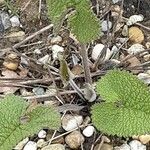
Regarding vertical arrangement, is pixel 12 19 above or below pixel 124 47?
above

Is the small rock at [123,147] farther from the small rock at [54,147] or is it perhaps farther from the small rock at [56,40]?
the small rock at [56,40]

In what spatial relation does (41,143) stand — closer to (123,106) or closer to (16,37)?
(123,106)

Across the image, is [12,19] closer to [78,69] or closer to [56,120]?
[78,69]

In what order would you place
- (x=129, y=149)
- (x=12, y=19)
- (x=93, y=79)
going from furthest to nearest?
(x=12, y=19)
(x=93, y=79)
(x=129, y=149)

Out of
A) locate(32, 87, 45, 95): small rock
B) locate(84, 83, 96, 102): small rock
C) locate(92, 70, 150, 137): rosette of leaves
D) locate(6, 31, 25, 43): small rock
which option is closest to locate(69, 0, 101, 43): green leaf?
locate(92, 70, 150, 137): rosette of leaves

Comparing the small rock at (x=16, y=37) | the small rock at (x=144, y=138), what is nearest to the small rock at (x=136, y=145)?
the small rock at (x=144, y=138)

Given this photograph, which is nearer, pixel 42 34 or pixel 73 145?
pixel 73 145

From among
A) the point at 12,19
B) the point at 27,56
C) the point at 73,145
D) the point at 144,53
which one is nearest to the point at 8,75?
the point at 27,56
